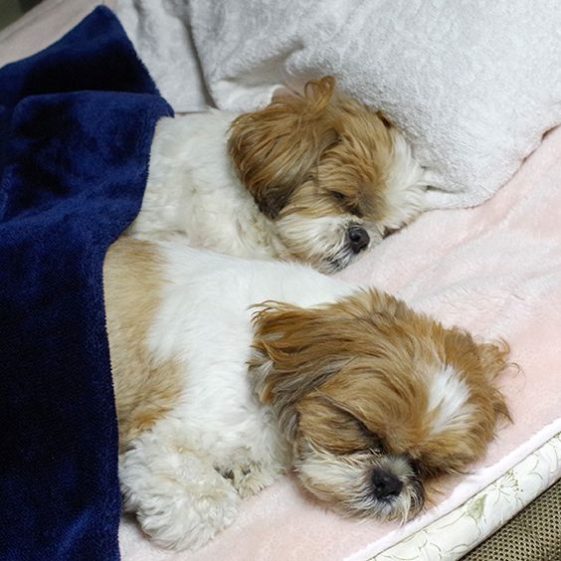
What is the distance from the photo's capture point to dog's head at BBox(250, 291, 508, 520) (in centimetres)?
161

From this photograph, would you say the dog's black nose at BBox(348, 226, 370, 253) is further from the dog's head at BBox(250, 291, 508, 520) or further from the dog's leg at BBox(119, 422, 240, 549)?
the dog's leg at BBox(119, 422, 240, 549)

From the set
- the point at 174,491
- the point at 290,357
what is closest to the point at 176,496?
the point at 174,491

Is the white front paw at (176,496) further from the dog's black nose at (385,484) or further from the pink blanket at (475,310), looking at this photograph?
the dog's black nose at (385,484)

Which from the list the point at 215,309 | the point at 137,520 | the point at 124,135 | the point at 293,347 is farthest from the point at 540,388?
the point at 124,135

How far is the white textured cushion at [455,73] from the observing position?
7.70 feet

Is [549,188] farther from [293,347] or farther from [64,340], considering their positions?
[64,340]

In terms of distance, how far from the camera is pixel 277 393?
5.58 feet

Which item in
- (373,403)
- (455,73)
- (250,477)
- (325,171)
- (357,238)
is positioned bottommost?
(250,477)

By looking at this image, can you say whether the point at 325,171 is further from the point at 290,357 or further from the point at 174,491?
the point at 174,491

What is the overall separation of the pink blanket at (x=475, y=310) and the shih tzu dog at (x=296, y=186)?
3.7 inches

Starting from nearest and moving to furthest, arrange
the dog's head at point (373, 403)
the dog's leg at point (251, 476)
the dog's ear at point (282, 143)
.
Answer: the dog's head at point (373, 403) → the dog's leg at point (251, 476) → the dog's ear at point (282, 143)

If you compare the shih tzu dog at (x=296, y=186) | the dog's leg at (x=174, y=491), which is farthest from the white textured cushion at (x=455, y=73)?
the dog's leg at (x=174, y=491)

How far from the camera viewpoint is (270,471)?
1.86 meters

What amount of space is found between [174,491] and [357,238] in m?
0.94
